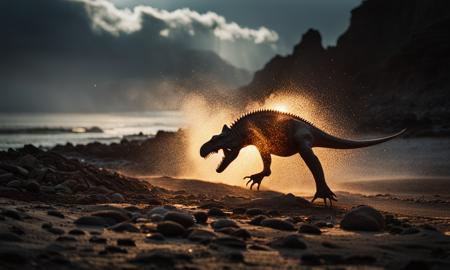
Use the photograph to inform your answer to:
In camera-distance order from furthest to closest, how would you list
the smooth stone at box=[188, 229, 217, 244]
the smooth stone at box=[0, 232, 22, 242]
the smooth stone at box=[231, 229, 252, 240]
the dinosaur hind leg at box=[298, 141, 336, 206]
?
the dinosaur hind leg at box=[298, 141, 336, 206], the smooth stone at box=[231, 229, 252, 240], the smooth stone at box=[188, 229, 217, 244], the smooth stone at box=[0, 232, 22, 242]

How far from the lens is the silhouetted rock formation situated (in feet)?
145

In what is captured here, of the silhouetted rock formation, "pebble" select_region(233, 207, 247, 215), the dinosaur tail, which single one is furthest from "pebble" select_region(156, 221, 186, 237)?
the silhouetted rock formation

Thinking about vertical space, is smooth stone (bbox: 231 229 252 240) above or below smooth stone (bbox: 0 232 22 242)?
above

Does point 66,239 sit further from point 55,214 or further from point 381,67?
point 381,67

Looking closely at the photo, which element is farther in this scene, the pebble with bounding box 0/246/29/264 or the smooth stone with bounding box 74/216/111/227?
the smooth stone with bounding box 74/216/111/227

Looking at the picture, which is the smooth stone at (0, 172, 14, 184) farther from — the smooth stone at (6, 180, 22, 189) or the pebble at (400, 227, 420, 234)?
the pebble at (400, 227, 420, 234)

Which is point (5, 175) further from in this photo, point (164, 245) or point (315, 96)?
point (315, 96)

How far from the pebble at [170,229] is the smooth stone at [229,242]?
44 centimetres

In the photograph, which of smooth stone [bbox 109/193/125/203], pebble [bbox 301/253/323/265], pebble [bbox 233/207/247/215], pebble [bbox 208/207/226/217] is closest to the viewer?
pebble [bbox 301/253/323/265]

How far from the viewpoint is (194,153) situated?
75.0 ft

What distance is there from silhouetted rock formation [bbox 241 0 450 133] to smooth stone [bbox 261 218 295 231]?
2451 cm

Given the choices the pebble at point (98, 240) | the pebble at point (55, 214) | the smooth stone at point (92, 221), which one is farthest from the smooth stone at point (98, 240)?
the pebble at point (55, 214)

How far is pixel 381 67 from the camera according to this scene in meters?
60.8

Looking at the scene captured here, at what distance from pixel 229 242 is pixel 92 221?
1.62 m
